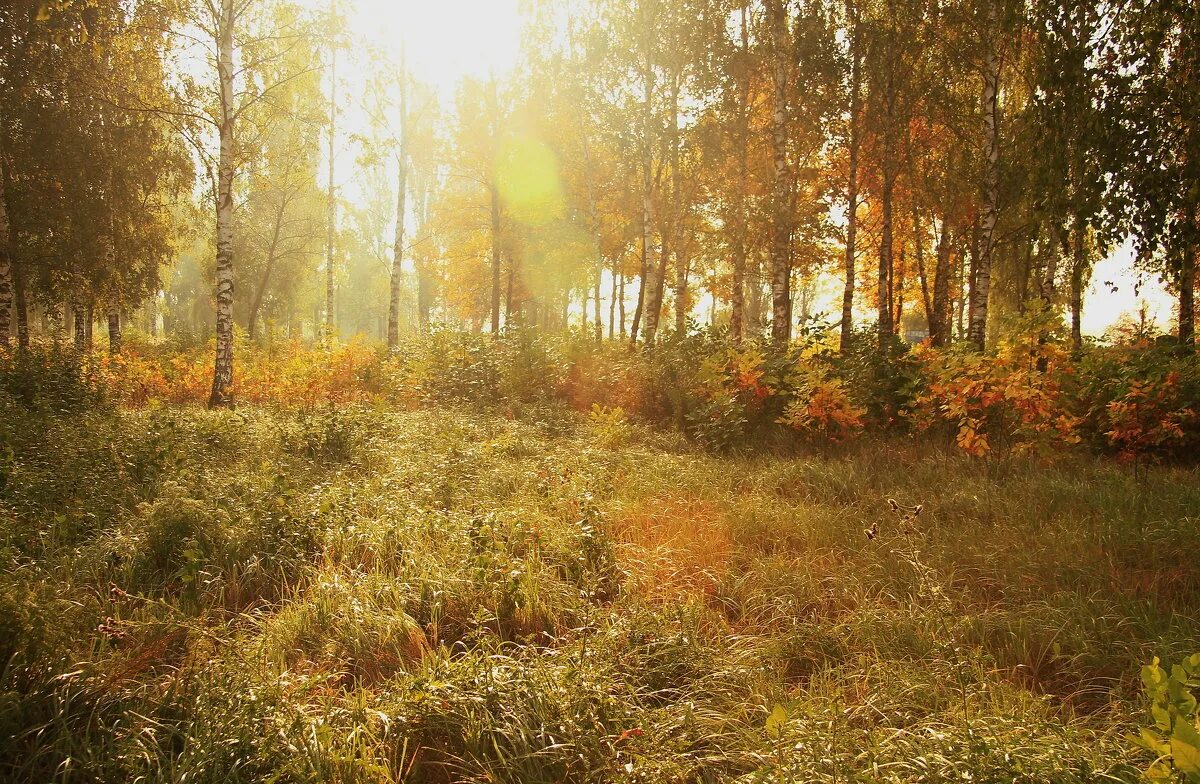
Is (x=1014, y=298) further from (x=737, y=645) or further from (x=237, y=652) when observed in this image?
(x=237, y=652)

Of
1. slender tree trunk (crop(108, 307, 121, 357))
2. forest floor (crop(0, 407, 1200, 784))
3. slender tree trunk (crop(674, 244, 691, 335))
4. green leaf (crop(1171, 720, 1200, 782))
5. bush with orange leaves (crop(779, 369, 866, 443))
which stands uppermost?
slender tree trunk (crop(674, 244, 691, 335))

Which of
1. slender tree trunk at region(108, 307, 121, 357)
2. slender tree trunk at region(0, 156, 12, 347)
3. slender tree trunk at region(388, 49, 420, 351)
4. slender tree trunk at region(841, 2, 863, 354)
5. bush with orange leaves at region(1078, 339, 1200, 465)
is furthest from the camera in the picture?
slender tree trunk at region(388, 49, 420, 351)

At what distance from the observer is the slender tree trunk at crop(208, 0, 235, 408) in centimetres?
1088

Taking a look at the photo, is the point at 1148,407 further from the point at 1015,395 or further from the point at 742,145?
the point at 742,145

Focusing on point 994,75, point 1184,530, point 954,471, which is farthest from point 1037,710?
point 994,75

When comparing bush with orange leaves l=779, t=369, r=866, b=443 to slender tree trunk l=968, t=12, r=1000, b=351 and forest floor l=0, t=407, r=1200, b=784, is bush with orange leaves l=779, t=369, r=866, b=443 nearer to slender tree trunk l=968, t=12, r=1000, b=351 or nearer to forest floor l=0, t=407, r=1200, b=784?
forest floor l=0, t=407, r=1200, b=784

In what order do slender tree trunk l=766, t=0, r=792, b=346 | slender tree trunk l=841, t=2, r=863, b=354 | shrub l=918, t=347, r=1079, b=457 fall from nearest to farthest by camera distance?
shrub l=918, t=347, r=1079, b=457, slender tree trunk l=766, t=0, r=792, b=346, slender tree trunk l=841, t=2, r=863, b=354

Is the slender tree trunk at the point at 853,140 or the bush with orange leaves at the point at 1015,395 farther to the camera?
the slender tree trunk at the point at 853,140

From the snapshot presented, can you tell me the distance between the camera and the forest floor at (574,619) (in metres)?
2.18

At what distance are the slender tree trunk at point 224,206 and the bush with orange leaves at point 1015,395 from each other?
11924 millimetres

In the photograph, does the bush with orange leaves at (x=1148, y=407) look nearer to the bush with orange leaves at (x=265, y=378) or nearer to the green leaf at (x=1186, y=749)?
the green leaf at (x=1186, y=749)

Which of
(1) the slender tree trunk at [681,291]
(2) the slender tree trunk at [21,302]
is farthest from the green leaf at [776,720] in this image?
(2) the slender tree trunk at [21,302]

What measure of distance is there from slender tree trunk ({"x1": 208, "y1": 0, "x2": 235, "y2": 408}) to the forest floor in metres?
5.38

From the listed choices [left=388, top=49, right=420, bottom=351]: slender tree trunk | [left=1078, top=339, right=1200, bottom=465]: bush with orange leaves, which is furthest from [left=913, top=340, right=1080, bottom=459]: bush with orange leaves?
[left=388, top=49, right=420, bottom=351]: slender tree trunk
